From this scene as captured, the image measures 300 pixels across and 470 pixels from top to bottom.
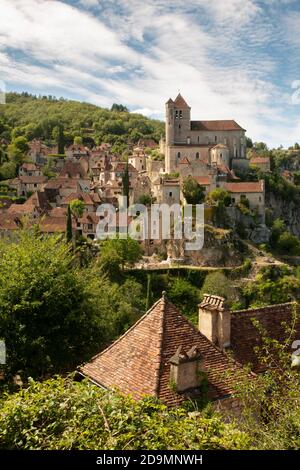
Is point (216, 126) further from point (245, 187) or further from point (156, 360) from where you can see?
point (156, 360)

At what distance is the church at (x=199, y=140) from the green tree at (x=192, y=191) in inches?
484

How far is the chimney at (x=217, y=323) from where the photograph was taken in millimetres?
11750

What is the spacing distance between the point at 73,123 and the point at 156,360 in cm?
13164

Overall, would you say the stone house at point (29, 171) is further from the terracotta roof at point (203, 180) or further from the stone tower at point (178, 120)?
the terracotta roof at point (203, 180)

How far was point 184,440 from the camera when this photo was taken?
557 centimetres

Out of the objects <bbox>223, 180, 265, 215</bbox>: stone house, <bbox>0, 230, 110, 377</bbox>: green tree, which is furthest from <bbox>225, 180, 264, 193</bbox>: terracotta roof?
<bbox>0, 230, 110, 377</bbox>: green tree

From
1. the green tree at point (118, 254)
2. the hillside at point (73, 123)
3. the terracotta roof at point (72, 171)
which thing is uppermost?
the hillside at point (73, 123)

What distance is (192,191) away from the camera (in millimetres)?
55906

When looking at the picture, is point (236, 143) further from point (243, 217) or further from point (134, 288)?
point (134, 288)

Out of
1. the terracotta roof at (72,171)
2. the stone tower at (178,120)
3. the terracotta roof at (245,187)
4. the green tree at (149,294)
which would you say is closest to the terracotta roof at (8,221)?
the green tree at (149,294)

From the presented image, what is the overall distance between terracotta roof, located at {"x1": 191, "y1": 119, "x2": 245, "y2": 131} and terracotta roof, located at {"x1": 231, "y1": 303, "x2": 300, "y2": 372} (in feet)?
208

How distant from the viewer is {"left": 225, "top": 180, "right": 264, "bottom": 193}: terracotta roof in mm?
60953

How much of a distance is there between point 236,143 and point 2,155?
45.7m

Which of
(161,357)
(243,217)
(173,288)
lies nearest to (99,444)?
(161,357)
